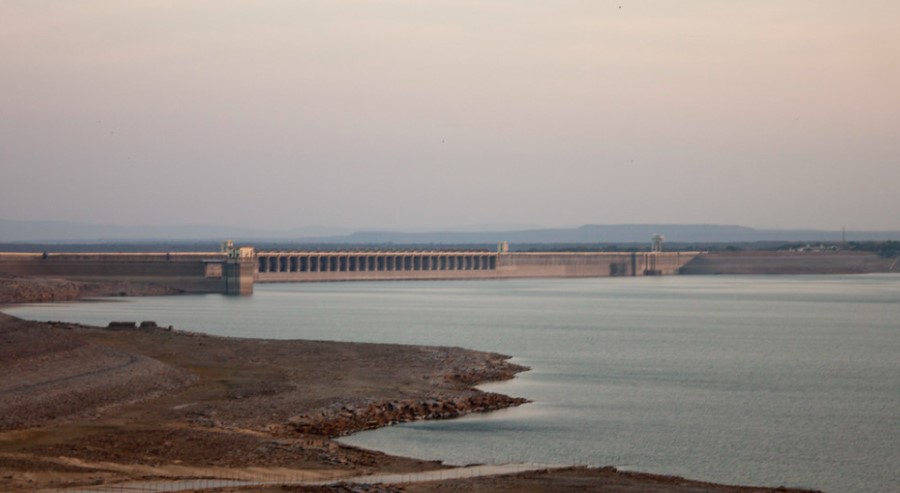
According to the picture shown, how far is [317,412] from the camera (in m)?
37.2

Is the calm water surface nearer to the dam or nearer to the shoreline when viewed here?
the shoreline

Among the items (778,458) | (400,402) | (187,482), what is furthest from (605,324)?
(187,482)

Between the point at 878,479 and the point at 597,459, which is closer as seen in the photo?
the point at 878,479

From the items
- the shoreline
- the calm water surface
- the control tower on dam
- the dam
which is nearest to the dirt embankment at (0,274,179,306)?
the dam

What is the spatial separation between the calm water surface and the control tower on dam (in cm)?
2495

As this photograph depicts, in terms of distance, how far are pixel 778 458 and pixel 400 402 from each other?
A: 444 inches

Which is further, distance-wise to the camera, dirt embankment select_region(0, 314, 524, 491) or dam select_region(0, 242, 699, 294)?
dam select_region(0, 242, 699, 294)

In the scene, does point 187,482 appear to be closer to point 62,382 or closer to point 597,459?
point 597,459

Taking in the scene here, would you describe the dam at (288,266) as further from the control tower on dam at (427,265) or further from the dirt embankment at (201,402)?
the dirt embankment at (201,402)

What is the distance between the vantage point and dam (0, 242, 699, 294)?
12000cm

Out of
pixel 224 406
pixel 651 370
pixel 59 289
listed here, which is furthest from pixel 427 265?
pixel 224 406

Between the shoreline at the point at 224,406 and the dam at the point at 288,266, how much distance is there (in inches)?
2534

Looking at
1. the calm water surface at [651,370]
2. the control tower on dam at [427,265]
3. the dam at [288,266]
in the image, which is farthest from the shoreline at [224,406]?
the control tower on dam at [427,265]

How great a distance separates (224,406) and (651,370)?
2211 cm
